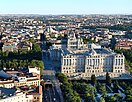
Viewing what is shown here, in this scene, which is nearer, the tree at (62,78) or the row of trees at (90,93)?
the row of trees at (90,93)

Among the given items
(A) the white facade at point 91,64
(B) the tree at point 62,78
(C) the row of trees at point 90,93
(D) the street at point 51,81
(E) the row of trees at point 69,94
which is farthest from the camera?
(A) the white facade at point 91,64

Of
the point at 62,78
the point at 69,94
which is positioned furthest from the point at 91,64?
the point at 69,94

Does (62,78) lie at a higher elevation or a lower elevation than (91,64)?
lower

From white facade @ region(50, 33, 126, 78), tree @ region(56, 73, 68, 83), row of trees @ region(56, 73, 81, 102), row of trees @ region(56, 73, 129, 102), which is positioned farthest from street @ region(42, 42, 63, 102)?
white facade @ region(50, 33, 126, 78)

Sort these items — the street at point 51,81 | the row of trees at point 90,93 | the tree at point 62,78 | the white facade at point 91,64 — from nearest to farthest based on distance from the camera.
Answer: the row of trees at point 90,93, the street at point 51,81, the tree at point 62,78, the white facade at point 91,64

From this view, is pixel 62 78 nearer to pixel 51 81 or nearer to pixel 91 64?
pixel 51 81

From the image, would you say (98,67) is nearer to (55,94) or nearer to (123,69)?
(123,69)

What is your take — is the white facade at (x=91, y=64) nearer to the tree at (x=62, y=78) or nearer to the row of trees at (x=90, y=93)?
the tree at (x=62, y=78)

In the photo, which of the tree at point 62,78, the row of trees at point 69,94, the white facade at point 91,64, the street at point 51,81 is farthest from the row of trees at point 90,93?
the white facade at point 91,64

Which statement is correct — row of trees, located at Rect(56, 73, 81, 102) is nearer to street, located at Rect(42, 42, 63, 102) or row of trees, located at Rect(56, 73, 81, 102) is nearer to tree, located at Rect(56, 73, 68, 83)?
street, located at Rect(42, 42, 63, 102)

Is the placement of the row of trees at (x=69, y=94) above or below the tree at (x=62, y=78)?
above

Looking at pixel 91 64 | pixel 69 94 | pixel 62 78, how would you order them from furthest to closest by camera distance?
pixel 91 64 < pixel 62 78 < pixel 69 94

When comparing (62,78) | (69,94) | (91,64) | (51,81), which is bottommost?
(51,81)
